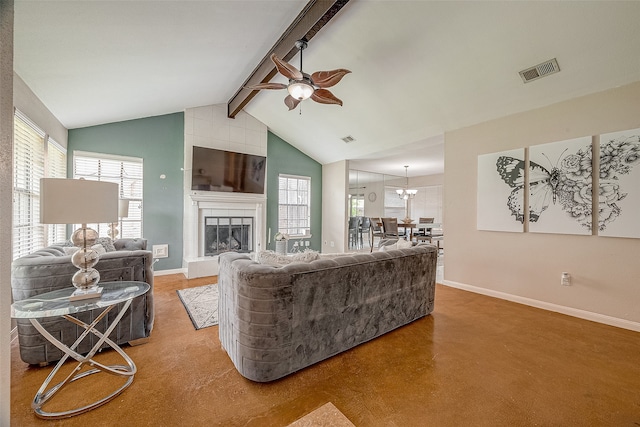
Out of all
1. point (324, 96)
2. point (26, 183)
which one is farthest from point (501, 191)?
point (26, 183)

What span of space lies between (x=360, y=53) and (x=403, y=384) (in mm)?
3480

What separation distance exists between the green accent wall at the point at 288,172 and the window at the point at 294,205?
4.3 inches

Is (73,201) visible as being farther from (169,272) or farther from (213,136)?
(213,136)

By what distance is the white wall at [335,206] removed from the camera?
595cm

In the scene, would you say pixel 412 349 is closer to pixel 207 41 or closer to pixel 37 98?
pixel 207 41

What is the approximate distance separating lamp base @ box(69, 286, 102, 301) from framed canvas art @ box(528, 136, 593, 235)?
14.9ft

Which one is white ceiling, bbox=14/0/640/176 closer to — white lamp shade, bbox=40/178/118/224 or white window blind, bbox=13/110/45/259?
white window blind, bbox=13/110/45/259

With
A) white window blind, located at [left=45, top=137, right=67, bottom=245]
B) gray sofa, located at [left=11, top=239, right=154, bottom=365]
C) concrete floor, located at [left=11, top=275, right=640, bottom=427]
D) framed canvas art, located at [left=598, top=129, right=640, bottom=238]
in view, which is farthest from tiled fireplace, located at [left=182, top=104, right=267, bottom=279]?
framed canvas art, located at [left=598, top=129, right=640, bottom=238]

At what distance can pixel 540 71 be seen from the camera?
8.98 feet

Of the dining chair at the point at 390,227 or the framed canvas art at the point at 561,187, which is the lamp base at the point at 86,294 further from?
the dining chair at the point at 390,227

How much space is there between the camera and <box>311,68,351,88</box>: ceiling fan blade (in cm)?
262

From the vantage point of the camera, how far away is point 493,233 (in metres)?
3.61

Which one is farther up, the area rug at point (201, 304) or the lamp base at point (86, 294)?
the lamp base at point (86, 294)

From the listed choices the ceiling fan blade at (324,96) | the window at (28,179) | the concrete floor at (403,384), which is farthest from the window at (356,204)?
the window at (28,179)
